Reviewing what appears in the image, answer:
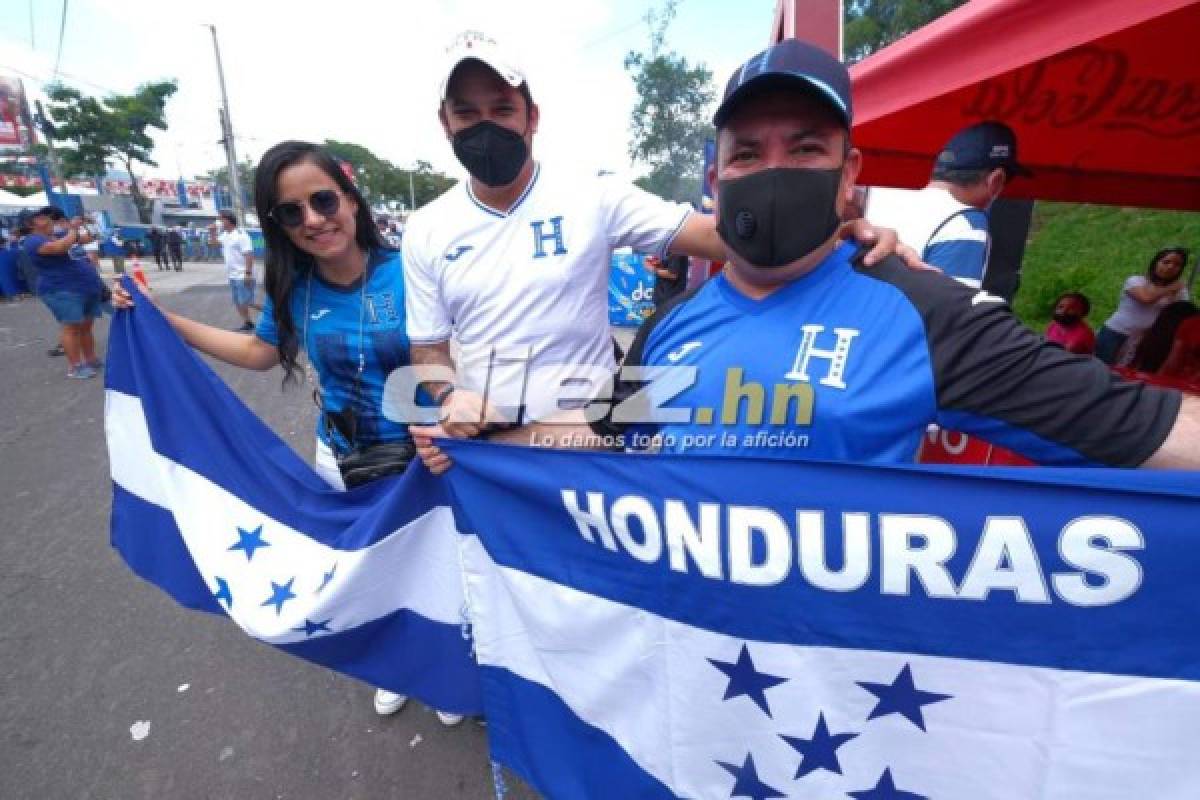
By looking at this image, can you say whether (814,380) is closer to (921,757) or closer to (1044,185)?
(921,757)

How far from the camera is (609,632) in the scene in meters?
1.51

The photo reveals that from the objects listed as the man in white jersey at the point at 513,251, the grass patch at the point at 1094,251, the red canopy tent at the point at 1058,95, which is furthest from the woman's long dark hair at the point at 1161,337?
the man in white jersey at the point at 513,251

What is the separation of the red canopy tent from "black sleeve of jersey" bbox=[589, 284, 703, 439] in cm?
149

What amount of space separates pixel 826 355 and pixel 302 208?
6.01 ft

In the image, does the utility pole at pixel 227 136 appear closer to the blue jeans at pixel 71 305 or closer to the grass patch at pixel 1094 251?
the blue jeans at pixel 71 305

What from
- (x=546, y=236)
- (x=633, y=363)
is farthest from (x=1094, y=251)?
(x=633, y=363)

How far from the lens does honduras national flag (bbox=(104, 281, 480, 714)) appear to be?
79.4 inches

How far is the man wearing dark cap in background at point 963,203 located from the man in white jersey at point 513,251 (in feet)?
4.32

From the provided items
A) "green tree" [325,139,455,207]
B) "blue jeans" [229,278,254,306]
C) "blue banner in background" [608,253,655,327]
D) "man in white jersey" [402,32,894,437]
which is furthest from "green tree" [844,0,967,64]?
"green tree" [325,139,455,207]

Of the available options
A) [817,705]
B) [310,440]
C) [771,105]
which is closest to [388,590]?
[817,705]

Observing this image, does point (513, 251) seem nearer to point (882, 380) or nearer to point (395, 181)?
point (882, 380)

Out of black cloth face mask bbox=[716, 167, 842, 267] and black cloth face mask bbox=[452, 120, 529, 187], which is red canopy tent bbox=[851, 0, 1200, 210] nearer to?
black cloth face mask bbox=[716, 167, 842, 267]

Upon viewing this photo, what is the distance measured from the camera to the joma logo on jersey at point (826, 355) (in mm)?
1183

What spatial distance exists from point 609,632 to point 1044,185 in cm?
532
